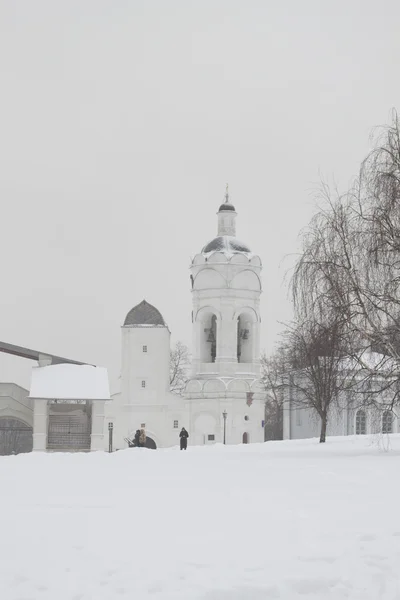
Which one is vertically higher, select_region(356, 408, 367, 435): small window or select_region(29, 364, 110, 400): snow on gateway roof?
select_region(29, 364, 110, 400): snow on gateway roof

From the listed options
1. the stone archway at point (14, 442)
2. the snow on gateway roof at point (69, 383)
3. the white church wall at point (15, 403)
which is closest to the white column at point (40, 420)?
the snow on gateway roof at point (69, 383)

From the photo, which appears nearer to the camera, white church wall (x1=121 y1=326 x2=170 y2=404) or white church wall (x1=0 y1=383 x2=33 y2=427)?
white church wall (x1=0 y1=383 x2=33 y2=427)

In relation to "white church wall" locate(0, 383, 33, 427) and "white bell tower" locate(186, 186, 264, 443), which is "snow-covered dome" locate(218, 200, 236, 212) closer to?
"white bell tower" locate(186, 186, 264, 443)

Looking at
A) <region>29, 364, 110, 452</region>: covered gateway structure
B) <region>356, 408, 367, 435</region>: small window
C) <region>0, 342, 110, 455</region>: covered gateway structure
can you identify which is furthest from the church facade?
<region>29, 364, 110, 452</region>: covered gateway structure

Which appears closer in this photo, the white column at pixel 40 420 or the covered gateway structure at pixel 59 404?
the white column at pixel 40 420

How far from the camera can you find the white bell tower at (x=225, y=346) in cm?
8406

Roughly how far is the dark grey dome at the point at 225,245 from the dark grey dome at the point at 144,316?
6.47 meters

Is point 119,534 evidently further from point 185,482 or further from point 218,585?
point 185,482

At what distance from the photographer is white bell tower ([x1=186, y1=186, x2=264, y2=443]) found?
84062 millimetres

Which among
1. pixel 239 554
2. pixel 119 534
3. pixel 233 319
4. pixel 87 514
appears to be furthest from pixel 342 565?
pixel 233 319

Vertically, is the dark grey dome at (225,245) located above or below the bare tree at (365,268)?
above

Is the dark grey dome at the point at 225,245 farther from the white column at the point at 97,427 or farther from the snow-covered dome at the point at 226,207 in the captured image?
the white column at the point at 97,427

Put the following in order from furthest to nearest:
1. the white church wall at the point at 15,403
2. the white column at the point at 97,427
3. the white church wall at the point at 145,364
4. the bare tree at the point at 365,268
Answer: the white church wall at the point at 145,364
the white church wall at the point at 15,403
the white column at the point at 97,427
the bare tree at the point at 365,268

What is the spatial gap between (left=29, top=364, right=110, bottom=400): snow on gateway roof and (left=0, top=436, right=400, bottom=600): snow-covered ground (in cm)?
4788
